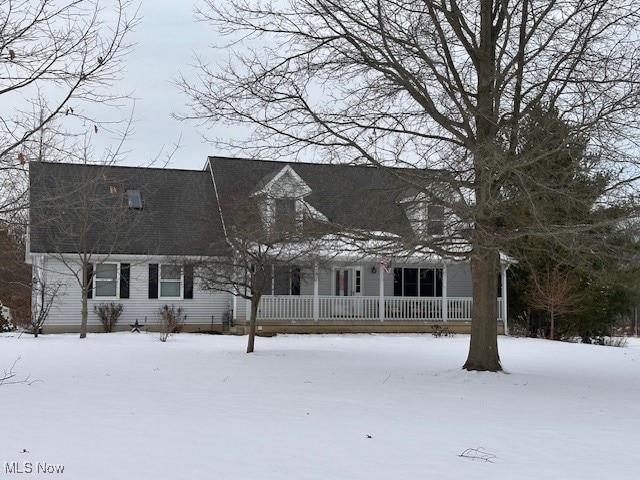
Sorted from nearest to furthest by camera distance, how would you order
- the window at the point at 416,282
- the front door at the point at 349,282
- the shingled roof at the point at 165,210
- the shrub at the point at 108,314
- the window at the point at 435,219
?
the window at the point at 435,219
the shingled roof at the point at 165,210
the shrub at the point at 108,314
the front door at the point at 349,282
the window at the point at 416,282

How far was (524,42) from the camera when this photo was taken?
1365 cm

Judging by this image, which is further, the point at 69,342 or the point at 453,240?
the point at 69,342

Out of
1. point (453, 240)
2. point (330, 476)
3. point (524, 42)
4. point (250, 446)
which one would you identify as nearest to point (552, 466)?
point (330, 476)

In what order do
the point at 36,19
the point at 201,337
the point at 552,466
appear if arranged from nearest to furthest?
1. the point at 552,466
2. the point at 36,19
3. the point at 201,337

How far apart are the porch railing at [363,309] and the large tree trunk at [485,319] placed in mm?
11576

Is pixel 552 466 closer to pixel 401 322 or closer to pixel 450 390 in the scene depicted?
pixel 450 390

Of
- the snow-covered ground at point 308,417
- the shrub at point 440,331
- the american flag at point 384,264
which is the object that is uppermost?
the american flag at point 384,264

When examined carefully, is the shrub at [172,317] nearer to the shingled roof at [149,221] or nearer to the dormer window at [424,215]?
the shingled roof at [149,221]

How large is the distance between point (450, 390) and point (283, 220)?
14.3ft

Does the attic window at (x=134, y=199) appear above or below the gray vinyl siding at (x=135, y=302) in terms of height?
above

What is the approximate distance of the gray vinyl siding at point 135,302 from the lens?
2575 cm

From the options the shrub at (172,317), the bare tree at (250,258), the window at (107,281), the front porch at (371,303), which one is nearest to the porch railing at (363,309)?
the front porch at (371,303)

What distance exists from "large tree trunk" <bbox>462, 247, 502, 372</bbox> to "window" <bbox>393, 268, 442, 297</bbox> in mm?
15013

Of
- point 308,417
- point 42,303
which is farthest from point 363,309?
point 308,417
